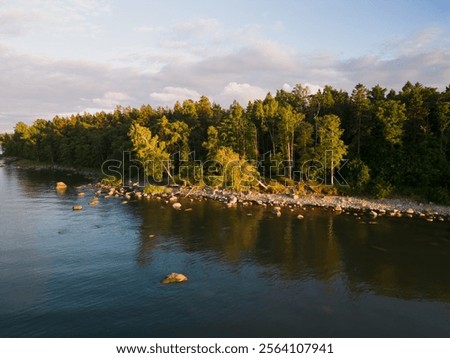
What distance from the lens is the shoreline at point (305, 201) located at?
151ft

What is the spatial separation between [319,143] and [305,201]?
35.2 ft

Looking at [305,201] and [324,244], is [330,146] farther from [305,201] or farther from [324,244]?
[324,244]

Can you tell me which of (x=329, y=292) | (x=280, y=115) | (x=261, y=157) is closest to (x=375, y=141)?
(x=280, y=115)

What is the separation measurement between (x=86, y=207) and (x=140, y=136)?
17102 mm

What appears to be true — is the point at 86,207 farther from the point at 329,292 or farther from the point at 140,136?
the point at 329,292

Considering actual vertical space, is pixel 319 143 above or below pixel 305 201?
above

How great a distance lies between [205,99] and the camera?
78875mm

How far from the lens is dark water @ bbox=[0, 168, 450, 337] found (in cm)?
2038

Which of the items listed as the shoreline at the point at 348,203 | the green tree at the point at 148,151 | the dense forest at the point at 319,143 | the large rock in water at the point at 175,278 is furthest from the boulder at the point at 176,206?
the large rock in water at the point at 175,278

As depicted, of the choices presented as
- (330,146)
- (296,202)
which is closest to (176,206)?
(296,202)

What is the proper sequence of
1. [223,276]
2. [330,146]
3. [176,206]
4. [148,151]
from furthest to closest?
[148,151], [330,146], [176,206], [223,276]

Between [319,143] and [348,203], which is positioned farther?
[319,143]

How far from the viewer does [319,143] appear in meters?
56.8

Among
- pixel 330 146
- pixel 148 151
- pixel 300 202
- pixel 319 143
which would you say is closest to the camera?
pixel 300 202
